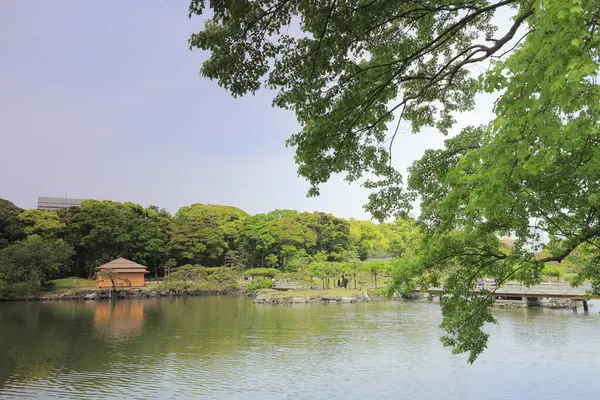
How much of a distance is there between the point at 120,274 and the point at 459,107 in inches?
1280

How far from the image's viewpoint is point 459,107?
7.15m

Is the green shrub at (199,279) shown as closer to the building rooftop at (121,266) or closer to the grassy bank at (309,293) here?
the building rooftop at (121,266)

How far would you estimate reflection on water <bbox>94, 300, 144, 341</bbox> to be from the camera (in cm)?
1625

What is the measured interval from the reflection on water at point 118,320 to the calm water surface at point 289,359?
0.08 metres

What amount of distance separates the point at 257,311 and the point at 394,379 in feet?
47.9

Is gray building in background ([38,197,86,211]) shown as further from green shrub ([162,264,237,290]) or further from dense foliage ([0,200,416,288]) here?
green shrub ([162,264,237,290])

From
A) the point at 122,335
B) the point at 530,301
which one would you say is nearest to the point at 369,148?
the point at 122,335

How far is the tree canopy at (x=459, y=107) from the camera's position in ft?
7.81

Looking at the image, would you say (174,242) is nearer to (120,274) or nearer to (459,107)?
(120,274)

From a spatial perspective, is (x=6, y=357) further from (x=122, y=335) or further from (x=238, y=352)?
(x=238, y=352)

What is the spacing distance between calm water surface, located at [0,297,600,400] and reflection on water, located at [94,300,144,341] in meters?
0.08

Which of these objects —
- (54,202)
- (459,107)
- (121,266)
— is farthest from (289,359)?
(54,202)

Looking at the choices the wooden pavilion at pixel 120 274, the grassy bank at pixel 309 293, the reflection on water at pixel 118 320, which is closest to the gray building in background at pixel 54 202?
the wooden pavilion at pixel 120 274

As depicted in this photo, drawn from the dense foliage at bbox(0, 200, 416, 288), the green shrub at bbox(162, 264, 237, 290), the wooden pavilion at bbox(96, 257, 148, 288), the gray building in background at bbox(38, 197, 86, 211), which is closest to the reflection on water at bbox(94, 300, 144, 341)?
the wooden pavilion at bbox(96, 257, 148, 288)
